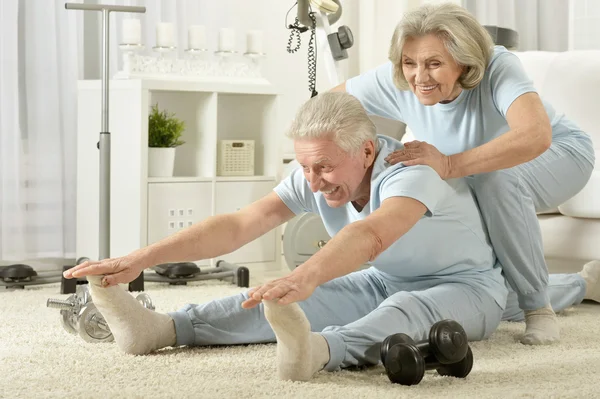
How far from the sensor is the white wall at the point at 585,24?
15.6ft

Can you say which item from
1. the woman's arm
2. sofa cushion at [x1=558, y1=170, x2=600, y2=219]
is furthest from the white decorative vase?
the woman's arm

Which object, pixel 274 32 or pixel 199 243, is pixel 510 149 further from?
pixel 274 32

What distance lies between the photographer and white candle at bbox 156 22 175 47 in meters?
3.87

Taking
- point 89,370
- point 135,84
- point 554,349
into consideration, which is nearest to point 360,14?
point 135,84

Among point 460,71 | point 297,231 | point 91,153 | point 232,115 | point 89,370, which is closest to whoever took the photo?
point 89,370

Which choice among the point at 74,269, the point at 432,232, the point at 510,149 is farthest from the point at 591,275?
the point at 74,269

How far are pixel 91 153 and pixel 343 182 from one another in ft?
7.19

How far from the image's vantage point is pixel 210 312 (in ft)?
6.70

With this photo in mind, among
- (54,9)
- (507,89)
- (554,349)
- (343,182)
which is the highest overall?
(54,9)

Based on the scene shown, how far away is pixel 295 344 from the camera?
64.0 inches

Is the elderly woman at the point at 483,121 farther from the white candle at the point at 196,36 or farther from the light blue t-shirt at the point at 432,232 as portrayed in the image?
the white candle at the point at 196,36

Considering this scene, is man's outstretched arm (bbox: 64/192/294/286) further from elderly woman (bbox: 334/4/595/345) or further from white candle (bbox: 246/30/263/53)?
white candle (bbox: 246/30/263/53)

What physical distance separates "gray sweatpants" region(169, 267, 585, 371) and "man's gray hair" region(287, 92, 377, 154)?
0.36 metres

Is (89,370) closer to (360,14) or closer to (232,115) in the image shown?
(232,115)
